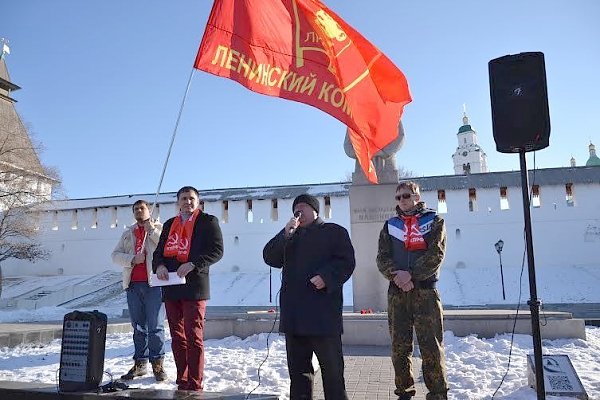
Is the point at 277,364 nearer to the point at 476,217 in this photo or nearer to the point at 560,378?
the point at 560,378

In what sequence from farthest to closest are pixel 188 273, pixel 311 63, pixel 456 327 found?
1. pixel 456 327
2. pixel 311 63
3. pixel 188 273

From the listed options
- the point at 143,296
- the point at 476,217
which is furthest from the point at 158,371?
the point at 476,217

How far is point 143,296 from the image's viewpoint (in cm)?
504

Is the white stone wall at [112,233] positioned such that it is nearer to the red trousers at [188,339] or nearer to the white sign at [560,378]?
the white sign at [560,378]

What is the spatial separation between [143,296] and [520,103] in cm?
415

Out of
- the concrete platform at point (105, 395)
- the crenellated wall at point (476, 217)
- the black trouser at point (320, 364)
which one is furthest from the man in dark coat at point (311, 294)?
the crenellated wall at point (476, 217)

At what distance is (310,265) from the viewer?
137 inches

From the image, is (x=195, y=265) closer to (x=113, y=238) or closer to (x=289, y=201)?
(x=289, y=201)

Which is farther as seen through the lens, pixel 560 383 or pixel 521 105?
pixel 560 383

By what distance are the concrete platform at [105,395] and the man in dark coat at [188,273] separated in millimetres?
522

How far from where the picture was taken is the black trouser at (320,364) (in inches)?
130

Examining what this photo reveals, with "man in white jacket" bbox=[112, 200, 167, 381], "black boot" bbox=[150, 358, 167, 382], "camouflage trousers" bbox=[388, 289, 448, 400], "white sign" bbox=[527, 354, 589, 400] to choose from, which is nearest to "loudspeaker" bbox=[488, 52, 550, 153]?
"camouflage trousers" bbox=[388, 289, 448, 400]

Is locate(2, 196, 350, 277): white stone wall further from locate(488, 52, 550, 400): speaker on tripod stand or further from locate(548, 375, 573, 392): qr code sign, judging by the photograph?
locate(488, 52, 550, 400): speaker on tripod stand

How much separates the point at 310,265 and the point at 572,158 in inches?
3058
